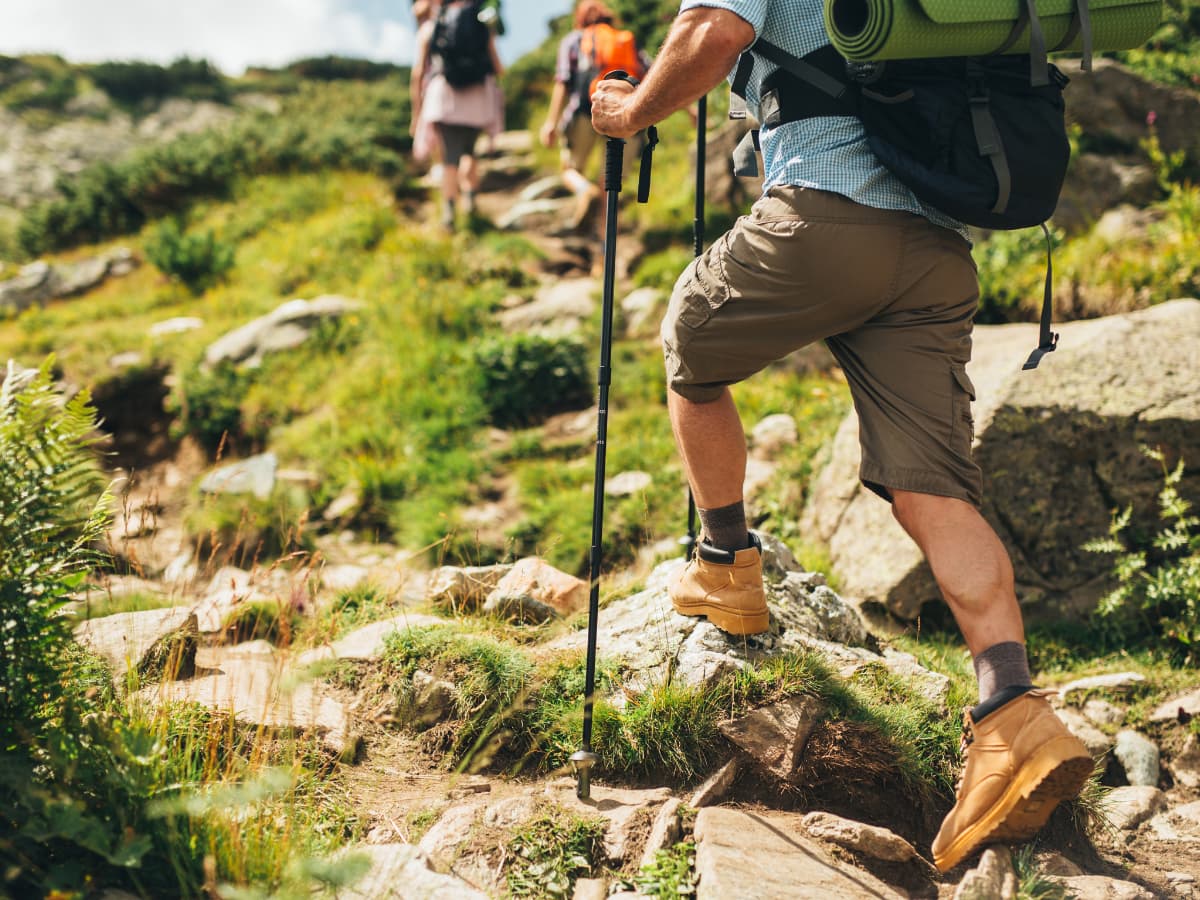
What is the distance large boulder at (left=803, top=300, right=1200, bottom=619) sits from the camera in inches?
194

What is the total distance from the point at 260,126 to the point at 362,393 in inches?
363

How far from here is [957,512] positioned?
8.45 feet

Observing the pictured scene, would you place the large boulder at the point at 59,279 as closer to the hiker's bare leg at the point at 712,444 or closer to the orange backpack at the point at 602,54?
the orange backpack at the point at 602,54

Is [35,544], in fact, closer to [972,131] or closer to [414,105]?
[972,131]

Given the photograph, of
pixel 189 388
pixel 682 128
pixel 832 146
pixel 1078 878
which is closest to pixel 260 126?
pixel 682 128

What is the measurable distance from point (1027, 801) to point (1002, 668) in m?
0.33

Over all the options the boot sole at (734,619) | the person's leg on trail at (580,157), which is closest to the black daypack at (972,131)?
the boot sole at (734,619)

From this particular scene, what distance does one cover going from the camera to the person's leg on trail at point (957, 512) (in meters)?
2.33

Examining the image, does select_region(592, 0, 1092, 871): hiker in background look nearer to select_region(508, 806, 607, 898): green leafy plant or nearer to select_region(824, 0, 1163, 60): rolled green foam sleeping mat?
select_region(824, 0, 1163, 60): rolled green foam sleeping mat

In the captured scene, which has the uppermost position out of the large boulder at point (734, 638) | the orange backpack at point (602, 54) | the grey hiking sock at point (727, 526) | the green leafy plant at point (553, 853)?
the orange backpack at point (602, 54)

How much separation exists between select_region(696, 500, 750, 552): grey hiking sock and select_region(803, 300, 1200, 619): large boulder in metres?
2.14

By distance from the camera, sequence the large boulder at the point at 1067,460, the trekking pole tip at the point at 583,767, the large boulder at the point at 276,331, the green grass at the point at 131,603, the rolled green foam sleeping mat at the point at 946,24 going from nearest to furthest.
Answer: the rolled green foam sleeping mat at the point at 946,24
the trekking pole tip at the point at 583,767
the green grass at the point at 131,603
the large boulder at the point at 1067,460
the large boulder at the point at 276,331

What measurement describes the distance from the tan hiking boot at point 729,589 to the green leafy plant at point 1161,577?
263 cm

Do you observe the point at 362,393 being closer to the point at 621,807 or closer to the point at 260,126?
the point at 621,807
